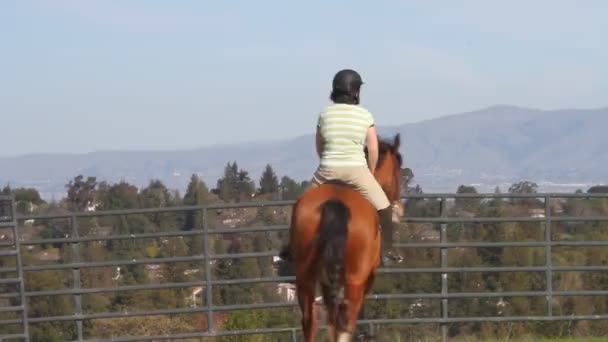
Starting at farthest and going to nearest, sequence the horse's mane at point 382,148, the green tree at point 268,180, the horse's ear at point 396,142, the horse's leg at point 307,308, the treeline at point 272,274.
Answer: the green tree at point 268,180, the treeline at point 272,274, the horse's ear at point 396,142, the horse's mane at point 382,148, the horse's leg at point 307,308

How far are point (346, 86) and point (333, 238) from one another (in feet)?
4.26

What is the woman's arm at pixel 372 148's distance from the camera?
8.02m

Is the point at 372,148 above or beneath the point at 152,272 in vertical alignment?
above

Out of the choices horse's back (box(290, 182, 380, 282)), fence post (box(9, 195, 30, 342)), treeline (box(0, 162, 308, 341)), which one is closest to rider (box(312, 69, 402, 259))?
horse's back (box(290, 182, 380, 282))

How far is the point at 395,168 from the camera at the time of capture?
28.9ft

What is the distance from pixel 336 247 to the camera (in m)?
7.13

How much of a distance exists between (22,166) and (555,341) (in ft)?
236

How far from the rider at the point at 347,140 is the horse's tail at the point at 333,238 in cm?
62

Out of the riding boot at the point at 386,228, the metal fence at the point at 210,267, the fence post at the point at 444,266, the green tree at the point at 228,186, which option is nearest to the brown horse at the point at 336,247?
the riding boot at the point at 386,228

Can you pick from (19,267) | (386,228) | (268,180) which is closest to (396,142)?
(386,228)

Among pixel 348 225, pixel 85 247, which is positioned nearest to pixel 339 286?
pixel 348 225

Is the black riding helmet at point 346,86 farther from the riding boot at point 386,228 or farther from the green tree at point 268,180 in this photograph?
the green tree at point 268,180

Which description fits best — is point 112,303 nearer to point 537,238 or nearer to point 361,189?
point 537,238

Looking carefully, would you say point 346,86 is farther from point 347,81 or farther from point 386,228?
point 386,228
